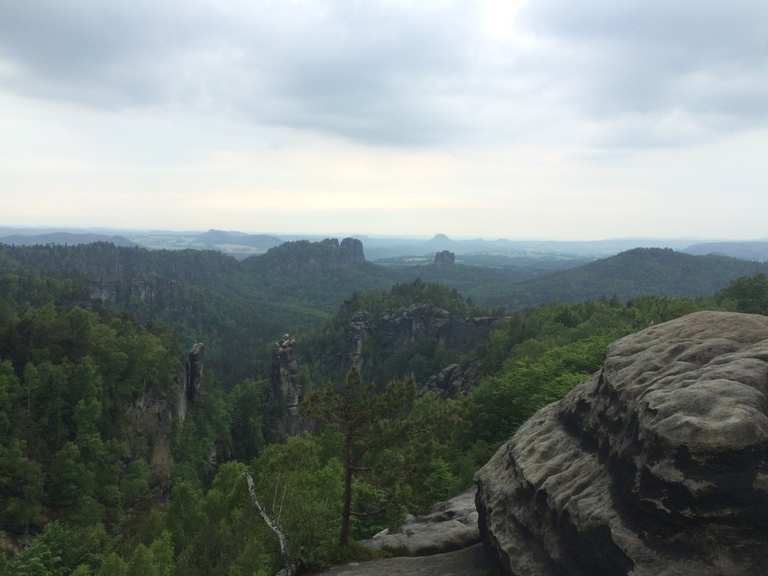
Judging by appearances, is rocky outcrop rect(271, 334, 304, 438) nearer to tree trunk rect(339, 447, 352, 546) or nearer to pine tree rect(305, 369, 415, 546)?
tree trunk rect(339, 447, 352, 546)

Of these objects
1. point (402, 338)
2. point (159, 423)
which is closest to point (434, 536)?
point (159, 423)

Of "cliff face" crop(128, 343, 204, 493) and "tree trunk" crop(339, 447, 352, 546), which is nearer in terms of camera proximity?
"tree trunk" crop(339, 447, 352, 546)

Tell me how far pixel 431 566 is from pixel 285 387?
83101mm

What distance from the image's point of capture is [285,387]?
9956 centimetres

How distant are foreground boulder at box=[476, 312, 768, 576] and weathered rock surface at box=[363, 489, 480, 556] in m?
4.42

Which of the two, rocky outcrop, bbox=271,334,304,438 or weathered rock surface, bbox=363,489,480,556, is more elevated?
weathered rock surface, bbox=363,489,480,556

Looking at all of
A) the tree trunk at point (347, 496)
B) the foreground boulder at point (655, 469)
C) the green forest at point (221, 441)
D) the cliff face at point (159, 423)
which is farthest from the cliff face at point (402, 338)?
the foreground boulder at point (655, 469)

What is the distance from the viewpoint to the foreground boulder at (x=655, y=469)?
10617 mm

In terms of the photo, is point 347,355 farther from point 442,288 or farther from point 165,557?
point 165,557

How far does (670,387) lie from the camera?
12734mm

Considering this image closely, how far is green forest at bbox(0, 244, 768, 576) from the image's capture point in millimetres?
21062

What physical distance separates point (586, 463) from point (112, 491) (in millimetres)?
61966

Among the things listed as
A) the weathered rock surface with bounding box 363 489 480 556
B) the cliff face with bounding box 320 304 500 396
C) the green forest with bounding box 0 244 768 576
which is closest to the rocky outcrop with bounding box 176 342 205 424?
the green forest with bounding box 0 244 768 576

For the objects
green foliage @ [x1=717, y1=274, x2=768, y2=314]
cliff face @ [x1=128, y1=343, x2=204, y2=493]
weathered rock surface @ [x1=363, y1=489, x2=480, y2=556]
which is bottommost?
cliff face @ [x1=128, y1=343, x2=204, y2=493]
